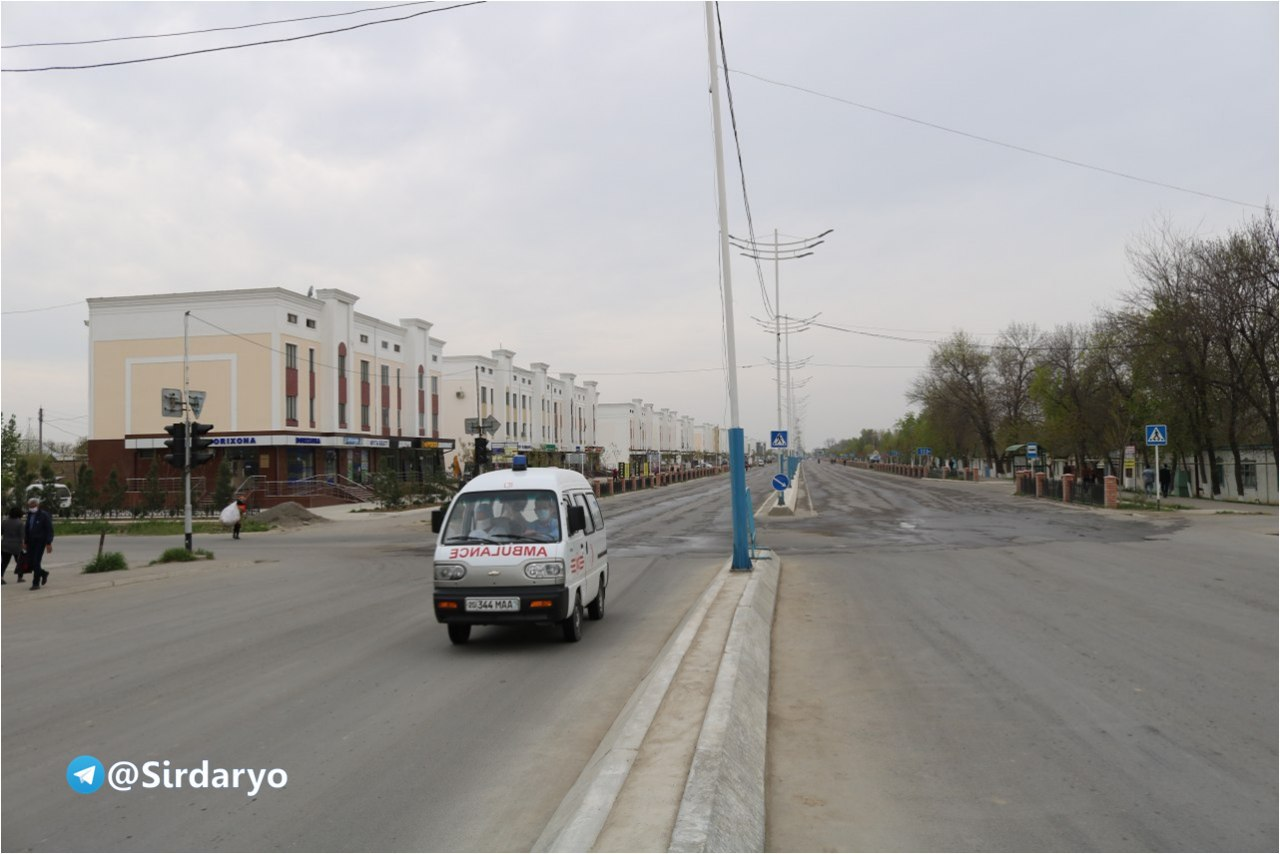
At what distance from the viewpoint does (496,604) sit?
9.72 meters

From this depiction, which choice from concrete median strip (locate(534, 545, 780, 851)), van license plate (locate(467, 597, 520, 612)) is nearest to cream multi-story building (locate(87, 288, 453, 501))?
van license plate (locate(467, 597, 520, 612))

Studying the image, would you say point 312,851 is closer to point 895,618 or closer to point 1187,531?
point 895,618

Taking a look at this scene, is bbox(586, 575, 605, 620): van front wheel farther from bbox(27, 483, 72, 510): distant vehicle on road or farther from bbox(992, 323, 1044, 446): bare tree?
bbox(992, 323, 1044, 446): bare tree

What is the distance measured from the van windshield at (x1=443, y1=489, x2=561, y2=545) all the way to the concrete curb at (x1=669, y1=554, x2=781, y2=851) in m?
2.45

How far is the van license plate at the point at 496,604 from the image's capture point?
9.71 m

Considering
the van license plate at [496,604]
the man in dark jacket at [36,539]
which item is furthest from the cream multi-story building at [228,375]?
the van license plate at [496,604]

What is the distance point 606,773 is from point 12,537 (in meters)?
17.7

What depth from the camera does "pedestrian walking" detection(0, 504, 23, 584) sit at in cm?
1780

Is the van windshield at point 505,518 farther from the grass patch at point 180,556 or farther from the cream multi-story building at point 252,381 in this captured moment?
the cream multi-story building at point 252,381

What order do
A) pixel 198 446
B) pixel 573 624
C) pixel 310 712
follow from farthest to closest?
pixel 198 446
pixel 573 624
pixel 310 712

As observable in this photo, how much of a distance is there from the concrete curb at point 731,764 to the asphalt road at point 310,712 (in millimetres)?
886

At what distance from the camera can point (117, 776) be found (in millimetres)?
A: 5789

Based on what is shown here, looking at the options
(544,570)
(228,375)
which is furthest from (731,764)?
(228,375)

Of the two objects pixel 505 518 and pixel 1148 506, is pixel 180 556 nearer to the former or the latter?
pixel 505 518
